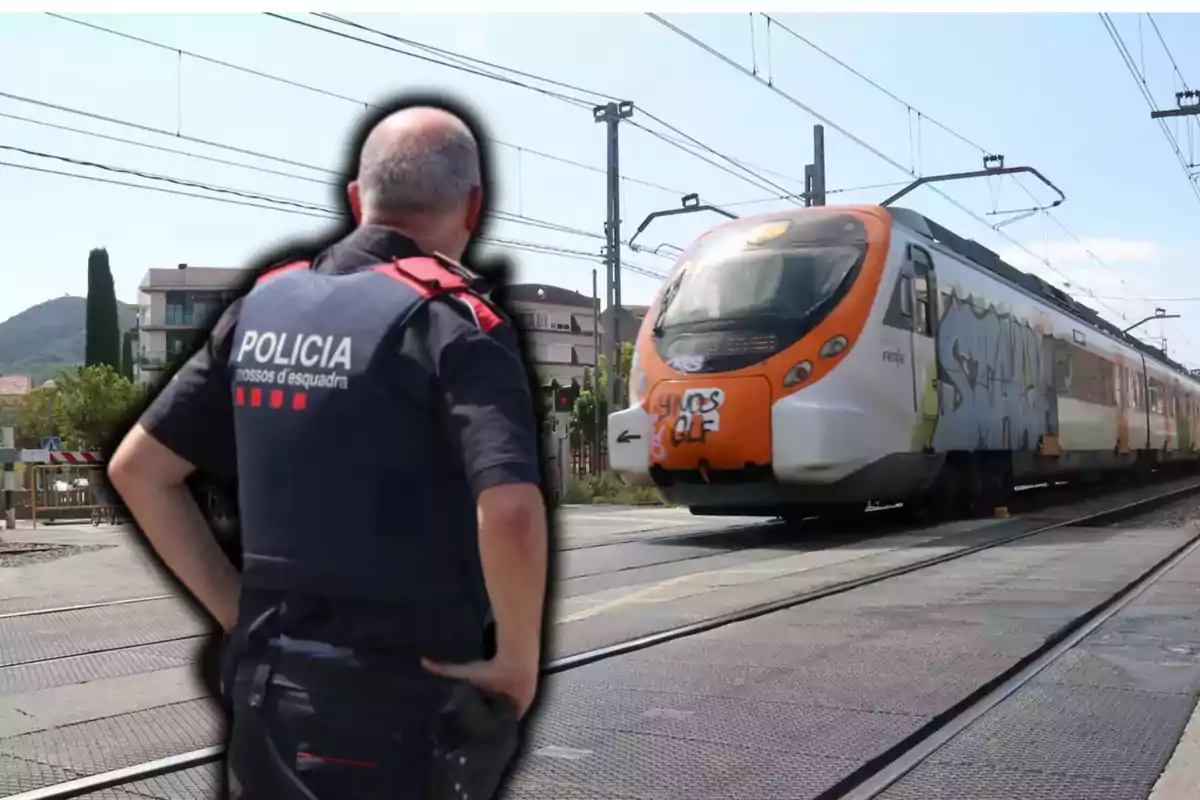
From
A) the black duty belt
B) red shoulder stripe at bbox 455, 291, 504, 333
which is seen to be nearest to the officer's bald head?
red shoulder stripe at bbox 455, 291, 504, 333

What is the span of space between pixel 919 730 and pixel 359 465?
13.1 feet

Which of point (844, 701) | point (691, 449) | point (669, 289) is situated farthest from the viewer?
point (669, 289)

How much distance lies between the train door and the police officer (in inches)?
482

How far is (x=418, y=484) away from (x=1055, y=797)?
3401 mm

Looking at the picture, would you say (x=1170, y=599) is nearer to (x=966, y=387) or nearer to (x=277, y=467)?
(x=966, y=387)

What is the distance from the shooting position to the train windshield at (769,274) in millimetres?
12133

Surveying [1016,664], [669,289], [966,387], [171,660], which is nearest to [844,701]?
[1016,664]

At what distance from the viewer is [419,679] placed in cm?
134

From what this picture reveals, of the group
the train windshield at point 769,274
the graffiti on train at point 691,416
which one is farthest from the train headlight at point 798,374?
the graffiti on train at point 691,416

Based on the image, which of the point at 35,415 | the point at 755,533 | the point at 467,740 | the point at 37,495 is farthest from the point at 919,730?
the point at 35,415

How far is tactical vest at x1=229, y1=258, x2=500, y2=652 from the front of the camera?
4.31 feet

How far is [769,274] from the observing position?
12.3m

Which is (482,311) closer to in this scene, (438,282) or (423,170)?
(438,282)

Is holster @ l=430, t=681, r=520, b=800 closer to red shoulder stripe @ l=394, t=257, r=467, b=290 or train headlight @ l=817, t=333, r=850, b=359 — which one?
red shoulder stripe @ l=394, t=257, r=467, b=290
